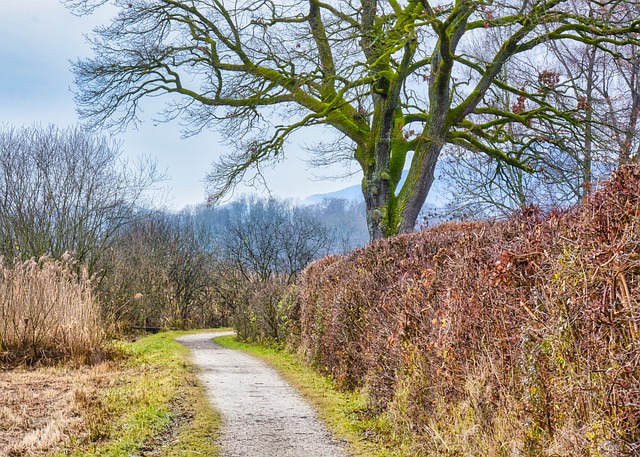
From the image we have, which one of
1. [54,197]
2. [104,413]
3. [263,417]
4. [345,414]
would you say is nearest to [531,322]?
[345,414]

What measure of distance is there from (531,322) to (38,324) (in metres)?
10.7

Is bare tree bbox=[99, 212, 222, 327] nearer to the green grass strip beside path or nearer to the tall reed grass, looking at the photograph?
the tall reed grass

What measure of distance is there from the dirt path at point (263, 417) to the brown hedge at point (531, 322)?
3.06 feet

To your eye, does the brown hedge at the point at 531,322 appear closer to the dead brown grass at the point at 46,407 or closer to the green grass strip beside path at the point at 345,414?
the green grass strip beside path at the point at 345,414

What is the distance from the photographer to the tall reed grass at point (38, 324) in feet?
39.2

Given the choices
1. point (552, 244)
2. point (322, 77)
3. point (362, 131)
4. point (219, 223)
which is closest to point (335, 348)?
point (552, 244)

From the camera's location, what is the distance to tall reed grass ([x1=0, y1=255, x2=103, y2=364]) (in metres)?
11.9

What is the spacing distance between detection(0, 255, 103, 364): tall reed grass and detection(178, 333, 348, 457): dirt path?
105 inches

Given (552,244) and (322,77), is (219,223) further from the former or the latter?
(552,244)

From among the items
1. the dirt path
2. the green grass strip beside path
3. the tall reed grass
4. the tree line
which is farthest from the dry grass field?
the tree line

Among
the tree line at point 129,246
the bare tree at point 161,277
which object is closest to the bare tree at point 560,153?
the tree line at point 129,246

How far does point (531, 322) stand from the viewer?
421 centimetres

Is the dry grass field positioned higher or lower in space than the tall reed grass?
lower

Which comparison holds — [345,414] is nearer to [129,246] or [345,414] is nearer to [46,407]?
[46,407]
